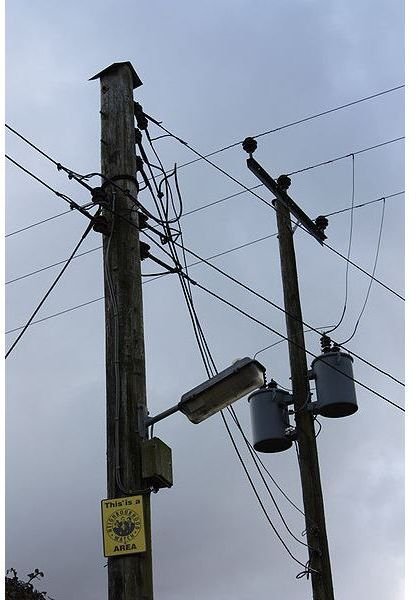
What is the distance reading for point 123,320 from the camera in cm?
650

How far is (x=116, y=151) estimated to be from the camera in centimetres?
728

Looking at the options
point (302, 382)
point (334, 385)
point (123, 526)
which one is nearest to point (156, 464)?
point (123, 526)

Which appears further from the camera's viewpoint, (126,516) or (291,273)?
(291,273)

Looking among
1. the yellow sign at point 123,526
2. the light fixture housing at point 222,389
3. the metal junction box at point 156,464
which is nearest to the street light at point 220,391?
the light fixture housing at point 222,389

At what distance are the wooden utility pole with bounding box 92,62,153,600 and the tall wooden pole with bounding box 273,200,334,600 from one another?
286 cm

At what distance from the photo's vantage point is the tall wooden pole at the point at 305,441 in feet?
27.5

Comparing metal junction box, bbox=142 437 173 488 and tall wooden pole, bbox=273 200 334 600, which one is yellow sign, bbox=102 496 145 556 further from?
tall wooden pole, bbox=273 200 334 600

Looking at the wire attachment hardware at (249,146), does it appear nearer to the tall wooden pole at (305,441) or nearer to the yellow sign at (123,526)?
the tall wooden pole at (305,441)

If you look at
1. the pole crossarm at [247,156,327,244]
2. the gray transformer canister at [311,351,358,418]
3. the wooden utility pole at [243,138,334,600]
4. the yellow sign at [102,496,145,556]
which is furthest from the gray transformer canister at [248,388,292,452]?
the yellow sign at [102,496,145,556]

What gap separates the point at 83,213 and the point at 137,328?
1043 mm

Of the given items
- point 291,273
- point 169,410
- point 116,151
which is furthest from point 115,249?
point 291,273

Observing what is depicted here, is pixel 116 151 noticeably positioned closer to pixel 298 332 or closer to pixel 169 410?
pixel 169 410

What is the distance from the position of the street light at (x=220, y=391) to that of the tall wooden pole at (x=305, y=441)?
2.81m

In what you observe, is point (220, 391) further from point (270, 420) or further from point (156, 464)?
point (270, 420)
